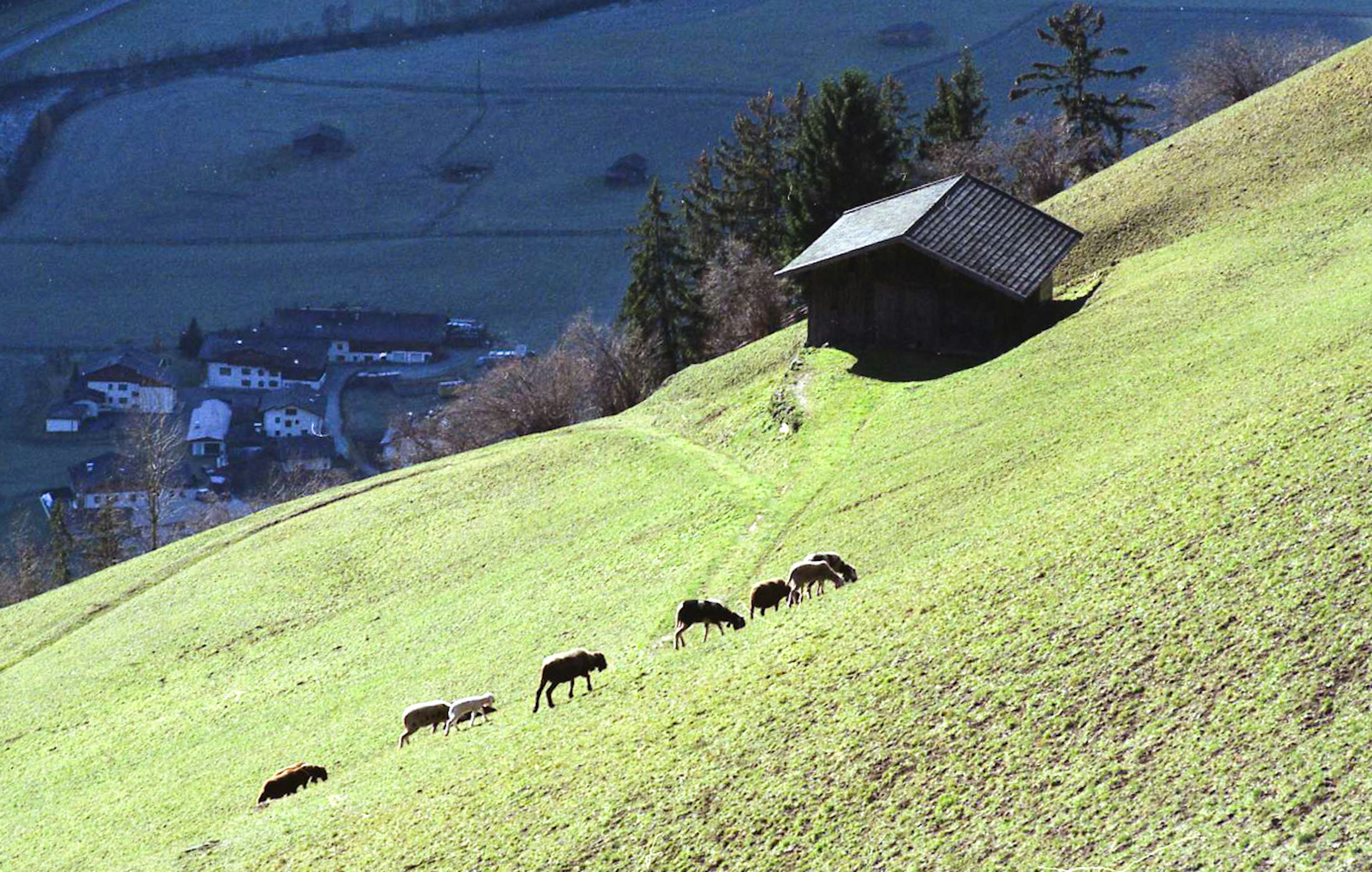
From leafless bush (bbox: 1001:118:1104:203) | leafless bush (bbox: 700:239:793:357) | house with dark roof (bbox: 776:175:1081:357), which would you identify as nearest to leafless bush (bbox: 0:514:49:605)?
leafless bush (bbox: 700:239:793:357)

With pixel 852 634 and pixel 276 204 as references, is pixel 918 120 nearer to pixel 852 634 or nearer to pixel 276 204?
pixel 276 204

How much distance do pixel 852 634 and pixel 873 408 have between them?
66.9 feet

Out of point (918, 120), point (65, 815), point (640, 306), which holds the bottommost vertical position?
point (65, 815)

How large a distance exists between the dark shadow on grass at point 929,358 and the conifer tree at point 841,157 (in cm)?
2766

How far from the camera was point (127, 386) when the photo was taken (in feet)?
410

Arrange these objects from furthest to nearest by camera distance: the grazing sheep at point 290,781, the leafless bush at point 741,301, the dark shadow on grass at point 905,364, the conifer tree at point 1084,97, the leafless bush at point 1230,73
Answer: the leafless bush at point 1230,73 → the conifer tree at point 1084,97 → the leafless bush at point 741,301 → the dark shadow on grass at point 905,364 → the grazing sheep at point 290,781

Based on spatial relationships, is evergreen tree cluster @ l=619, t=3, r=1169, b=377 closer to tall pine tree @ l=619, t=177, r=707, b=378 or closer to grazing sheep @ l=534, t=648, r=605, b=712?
tall pine tree @ l=619, t=177, r=707, b=378

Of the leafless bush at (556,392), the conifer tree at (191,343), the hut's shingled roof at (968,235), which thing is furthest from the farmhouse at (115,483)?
the hut's shingled roof at (968,235)

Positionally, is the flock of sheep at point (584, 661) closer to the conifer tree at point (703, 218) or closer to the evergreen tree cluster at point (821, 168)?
the evergreen tree cluster at point (821, 168)

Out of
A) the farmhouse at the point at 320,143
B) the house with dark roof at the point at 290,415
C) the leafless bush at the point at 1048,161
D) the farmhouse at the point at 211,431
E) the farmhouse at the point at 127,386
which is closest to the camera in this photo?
the leafless bush at the point at 1048,161

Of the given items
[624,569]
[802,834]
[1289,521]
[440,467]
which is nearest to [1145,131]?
[440,467]

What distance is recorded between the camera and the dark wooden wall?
4459 cm

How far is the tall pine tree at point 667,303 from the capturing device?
78375mm

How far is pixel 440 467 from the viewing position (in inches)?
2201
